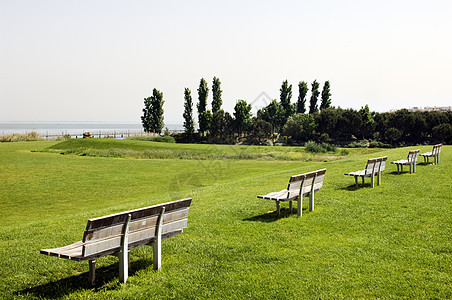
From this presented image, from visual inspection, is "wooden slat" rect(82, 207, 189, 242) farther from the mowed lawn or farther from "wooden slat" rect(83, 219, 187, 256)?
the mowed lawn

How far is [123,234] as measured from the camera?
5699 mm

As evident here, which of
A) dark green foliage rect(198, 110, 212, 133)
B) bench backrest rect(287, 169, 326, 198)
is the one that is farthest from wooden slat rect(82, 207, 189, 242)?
dark green foliage rect(198, 110, 212, 133)

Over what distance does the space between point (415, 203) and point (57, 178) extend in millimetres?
18868

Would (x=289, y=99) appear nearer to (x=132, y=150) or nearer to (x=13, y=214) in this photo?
(x=132, y=150)

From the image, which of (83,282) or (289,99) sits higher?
(289,99)

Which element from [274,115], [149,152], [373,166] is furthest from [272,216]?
[274,115]

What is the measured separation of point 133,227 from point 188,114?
276 ft

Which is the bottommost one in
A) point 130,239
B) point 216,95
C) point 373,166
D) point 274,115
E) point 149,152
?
point 149,152

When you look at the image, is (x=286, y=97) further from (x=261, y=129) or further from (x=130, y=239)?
(x=130, y=239)

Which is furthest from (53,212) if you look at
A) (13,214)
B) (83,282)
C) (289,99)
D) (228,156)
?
(289,99)

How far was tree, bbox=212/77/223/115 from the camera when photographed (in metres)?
88.6

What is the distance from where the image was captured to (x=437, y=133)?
226ft

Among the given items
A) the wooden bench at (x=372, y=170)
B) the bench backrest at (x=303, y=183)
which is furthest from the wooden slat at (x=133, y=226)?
the wooden bench at (x=372, y=170)

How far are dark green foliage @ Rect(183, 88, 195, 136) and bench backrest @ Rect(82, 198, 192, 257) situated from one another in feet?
268
